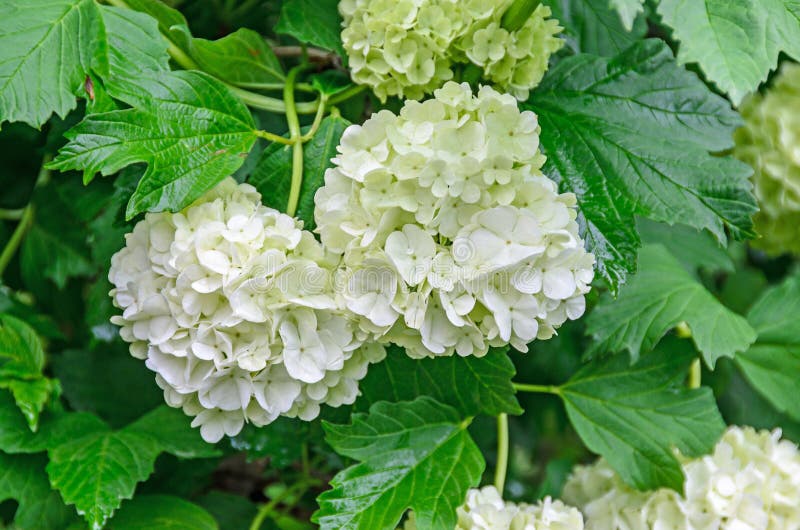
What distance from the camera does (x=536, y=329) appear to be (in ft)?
3.33

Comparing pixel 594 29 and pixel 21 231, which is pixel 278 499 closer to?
pixel 21 231

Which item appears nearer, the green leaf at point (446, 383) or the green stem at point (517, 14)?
the green stem at point (517, 14)

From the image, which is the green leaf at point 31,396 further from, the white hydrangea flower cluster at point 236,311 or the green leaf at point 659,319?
the green leaf at point 659,319

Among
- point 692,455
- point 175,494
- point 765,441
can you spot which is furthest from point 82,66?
point 765,441

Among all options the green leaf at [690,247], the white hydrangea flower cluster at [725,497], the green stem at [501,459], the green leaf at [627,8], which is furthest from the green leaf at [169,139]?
the green leaf at [690,247]

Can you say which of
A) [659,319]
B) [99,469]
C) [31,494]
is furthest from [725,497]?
[31,494]

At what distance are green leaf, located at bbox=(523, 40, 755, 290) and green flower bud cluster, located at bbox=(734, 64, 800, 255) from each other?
518 millimetres

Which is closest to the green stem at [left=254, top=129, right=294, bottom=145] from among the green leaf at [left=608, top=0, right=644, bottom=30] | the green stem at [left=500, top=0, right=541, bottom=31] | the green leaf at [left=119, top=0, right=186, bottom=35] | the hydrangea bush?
the hydrangea bush

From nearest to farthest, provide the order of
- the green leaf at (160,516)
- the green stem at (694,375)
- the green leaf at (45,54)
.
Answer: the green leaf at (45,54), the green leaf at (160,516), the green stem at (694,375)

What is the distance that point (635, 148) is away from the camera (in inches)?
48.5

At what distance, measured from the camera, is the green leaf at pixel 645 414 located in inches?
52.9

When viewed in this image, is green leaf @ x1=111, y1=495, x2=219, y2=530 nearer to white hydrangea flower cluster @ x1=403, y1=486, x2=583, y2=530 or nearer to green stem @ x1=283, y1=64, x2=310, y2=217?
white hydrangea flower cluster @ x1=403, y1=486, x2=583, y2=530

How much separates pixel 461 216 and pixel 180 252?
1.13 feet

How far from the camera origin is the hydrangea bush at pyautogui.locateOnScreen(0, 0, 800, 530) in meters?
1.00
